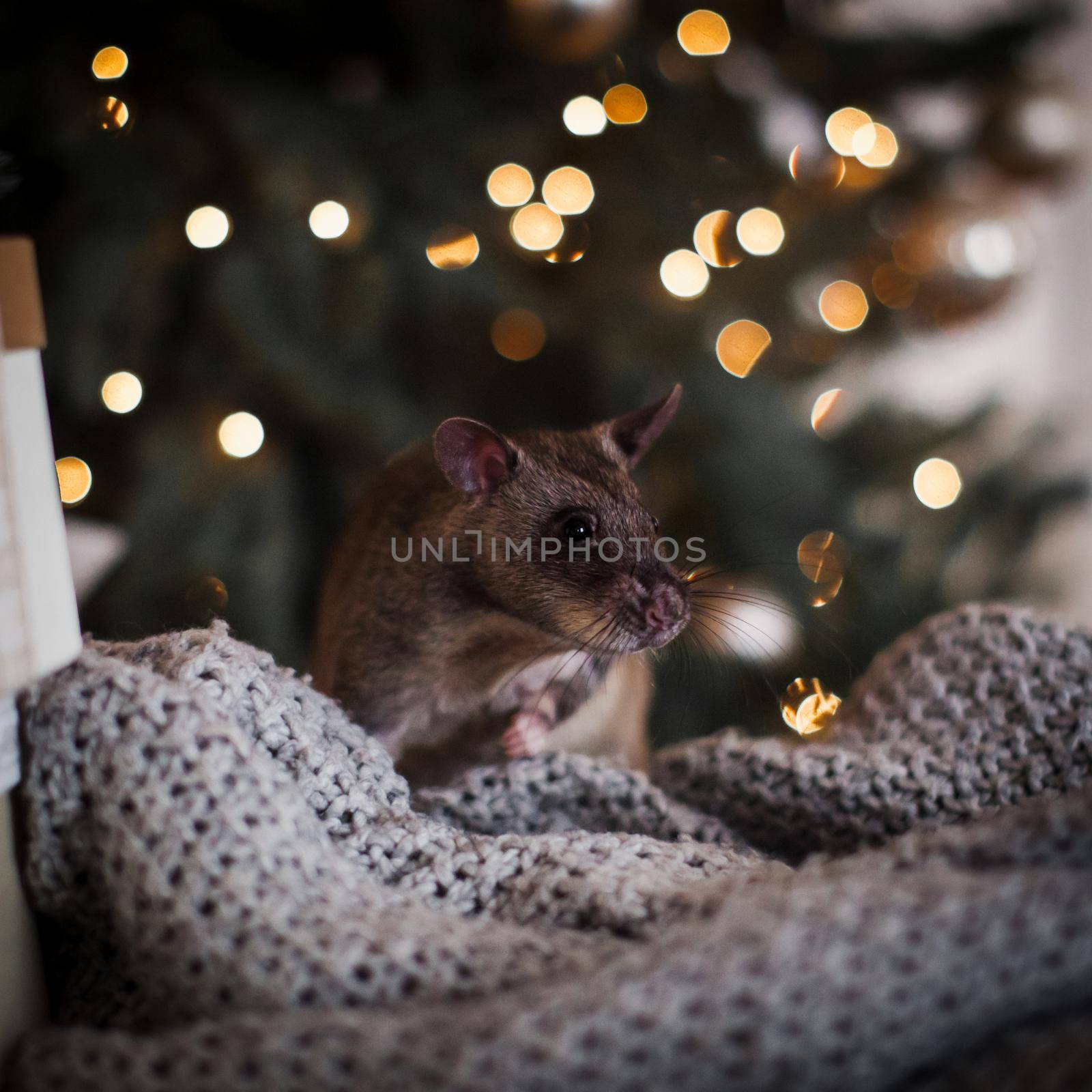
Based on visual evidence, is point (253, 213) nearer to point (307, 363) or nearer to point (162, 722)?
point (307, 363)

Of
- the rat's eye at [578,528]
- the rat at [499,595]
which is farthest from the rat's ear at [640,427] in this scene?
the rat's eye at [578,528]

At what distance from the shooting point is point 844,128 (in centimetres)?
173

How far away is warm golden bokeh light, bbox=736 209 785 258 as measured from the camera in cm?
164

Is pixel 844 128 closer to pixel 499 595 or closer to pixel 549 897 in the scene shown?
pixel 499 595

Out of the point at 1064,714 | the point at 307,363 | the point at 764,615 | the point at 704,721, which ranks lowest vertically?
the point at 704,721

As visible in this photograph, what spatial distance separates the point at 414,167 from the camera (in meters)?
1.51

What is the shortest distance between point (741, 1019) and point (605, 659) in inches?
22.4

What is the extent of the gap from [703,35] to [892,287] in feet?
1.98

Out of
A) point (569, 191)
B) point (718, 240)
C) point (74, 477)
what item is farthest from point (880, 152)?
point (74, 477)

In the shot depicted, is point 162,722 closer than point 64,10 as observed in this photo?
Yes

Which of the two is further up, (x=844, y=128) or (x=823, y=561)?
(x=844, y=128)

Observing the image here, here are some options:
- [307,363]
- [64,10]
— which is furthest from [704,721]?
[64,10]

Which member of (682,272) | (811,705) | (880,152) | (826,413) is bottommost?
(811,705)

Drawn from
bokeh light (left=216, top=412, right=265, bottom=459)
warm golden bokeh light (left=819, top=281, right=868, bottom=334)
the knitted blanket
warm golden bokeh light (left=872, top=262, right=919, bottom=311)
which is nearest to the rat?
the knitted blanket
